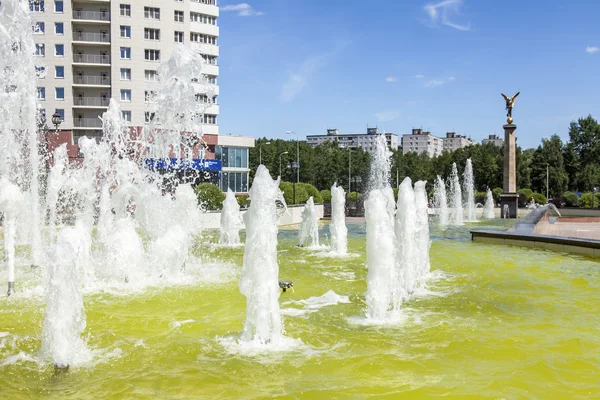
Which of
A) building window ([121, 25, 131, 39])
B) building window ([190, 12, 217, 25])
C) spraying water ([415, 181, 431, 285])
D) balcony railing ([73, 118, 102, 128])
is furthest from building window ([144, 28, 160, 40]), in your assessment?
spraying water ([415, 181, 431, 285])

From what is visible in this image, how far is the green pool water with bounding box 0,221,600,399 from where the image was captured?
628 centimetres

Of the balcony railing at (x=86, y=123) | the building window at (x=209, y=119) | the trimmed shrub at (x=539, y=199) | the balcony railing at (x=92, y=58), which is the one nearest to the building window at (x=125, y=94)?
the balcony railing at (x=86, y=123)

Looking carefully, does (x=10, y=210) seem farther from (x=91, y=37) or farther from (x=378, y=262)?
(x=91, y=37)

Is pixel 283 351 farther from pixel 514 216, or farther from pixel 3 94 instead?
pixel 514 216

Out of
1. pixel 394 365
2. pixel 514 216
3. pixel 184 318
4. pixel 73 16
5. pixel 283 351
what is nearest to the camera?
pixel 394 365

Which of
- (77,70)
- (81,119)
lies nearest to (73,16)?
(77,70)

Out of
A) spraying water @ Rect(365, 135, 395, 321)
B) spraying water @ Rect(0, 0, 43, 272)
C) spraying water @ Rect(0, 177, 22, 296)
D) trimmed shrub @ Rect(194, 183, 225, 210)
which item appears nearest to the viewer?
spraying water @ Rect(365, 135, 395, 321)

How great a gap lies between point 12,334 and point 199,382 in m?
3.67

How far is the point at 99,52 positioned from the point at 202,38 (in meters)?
10.2

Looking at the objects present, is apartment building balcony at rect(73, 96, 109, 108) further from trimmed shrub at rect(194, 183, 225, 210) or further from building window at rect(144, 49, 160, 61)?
trimmed shrub at rect(194, 183, 225, 210)

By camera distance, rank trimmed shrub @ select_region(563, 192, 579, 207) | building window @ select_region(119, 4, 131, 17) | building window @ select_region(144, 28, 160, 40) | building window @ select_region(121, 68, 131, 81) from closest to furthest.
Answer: building window @ select_region(119, 4, 131, 17), building window @ select_region(121, 68, 131, 81), building window @ select_region(144, 28, 160, 40), trimmed shrub @ select_region(563, 192, 579, 207)

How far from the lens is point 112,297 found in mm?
10867

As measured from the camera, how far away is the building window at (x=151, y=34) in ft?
156

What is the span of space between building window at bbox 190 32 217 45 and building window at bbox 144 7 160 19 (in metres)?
4.38
